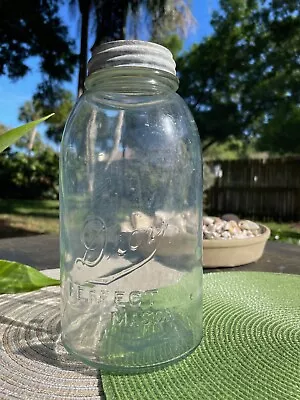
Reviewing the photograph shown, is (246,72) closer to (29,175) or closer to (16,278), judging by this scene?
(29,175)

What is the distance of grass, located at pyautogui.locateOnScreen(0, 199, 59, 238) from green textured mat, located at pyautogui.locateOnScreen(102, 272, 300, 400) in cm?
333

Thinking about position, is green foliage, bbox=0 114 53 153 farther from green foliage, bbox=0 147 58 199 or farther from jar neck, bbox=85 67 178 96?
green foliage, bbox=0 147 58 199

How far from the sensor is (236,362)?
0.35 m

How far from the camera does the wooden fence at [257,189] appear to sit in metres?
5.07

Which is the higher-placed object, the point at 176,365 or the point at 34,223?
the point at 176,365

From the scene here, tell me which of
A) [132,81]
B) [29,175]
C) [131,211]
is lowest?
[131,211]

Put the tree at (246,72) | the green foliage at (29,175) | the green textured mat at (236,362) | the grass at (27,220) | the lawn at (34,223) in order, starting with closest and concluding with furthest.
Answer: the green textured mat at (236,362), the lawn at (34,223), the grass at (27,220), the tree at (246,72), the green foliage at (29,175)

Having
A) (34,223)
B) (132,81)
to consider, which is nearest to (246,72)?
(34,223)

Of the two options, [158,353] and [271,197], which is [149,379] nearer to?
[158,353]

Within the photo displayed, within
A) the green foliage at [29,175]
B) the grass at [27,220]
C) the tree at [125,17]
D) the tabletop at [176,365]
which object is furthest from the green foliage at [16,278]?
the green foliage at [29,175]

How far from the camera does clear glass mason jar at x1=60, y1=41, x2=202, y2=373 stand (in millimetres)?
396

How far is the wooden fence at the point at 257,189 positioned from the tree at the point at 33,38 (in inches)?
111

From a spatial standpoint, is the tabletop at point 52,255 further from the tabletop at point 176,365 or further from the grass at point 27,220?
the grass at point 27,220

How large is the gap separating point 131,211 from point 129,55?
0.76ft
